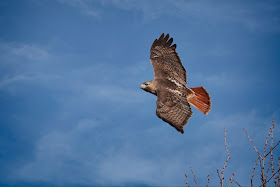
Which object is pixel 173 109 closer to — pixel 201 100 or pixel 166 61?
pixel 201 100

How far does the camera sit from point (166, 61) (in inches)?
286

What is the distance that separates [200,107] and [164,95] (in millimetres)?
1037

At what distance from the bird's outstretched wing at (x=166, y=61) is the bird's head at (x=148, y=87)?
0.87 ft

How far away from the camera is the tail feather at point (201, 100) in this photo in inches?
274

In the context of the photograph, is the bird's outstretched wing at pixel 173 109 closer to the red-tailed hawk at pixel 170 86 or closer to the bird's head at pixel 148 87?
the red-tailed hawk at pixel 170 86

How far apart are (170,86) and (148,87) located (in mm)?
651

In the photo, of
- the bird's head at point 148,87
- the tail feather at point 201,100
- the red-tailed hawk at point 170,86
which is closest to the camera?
the red-tailed hawk at point 170,86

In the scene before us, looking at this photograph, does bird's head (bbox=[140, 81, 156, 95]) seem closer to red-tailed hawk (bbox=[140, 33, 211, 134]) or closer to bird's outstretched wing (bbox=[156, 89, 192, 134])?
red-tailed hawk (bbox=[140, 33, 211, 134])

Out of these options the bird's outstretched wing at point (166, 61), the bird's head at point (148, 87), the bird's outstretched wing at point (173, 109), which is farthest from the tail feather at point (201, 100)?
the bird's head at point (148, 87)

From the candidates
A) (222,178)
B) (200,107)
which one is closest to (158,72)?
(200,107)

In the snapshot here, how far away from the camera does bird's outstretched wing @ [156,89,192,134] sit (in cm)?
561

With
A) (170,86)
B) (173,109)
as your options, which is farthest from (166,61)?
(173,109)

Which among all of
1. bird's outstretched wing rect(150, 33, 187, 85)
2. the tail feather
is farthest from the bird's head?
the tail feather

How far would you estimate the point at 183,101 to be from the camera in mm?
6367
